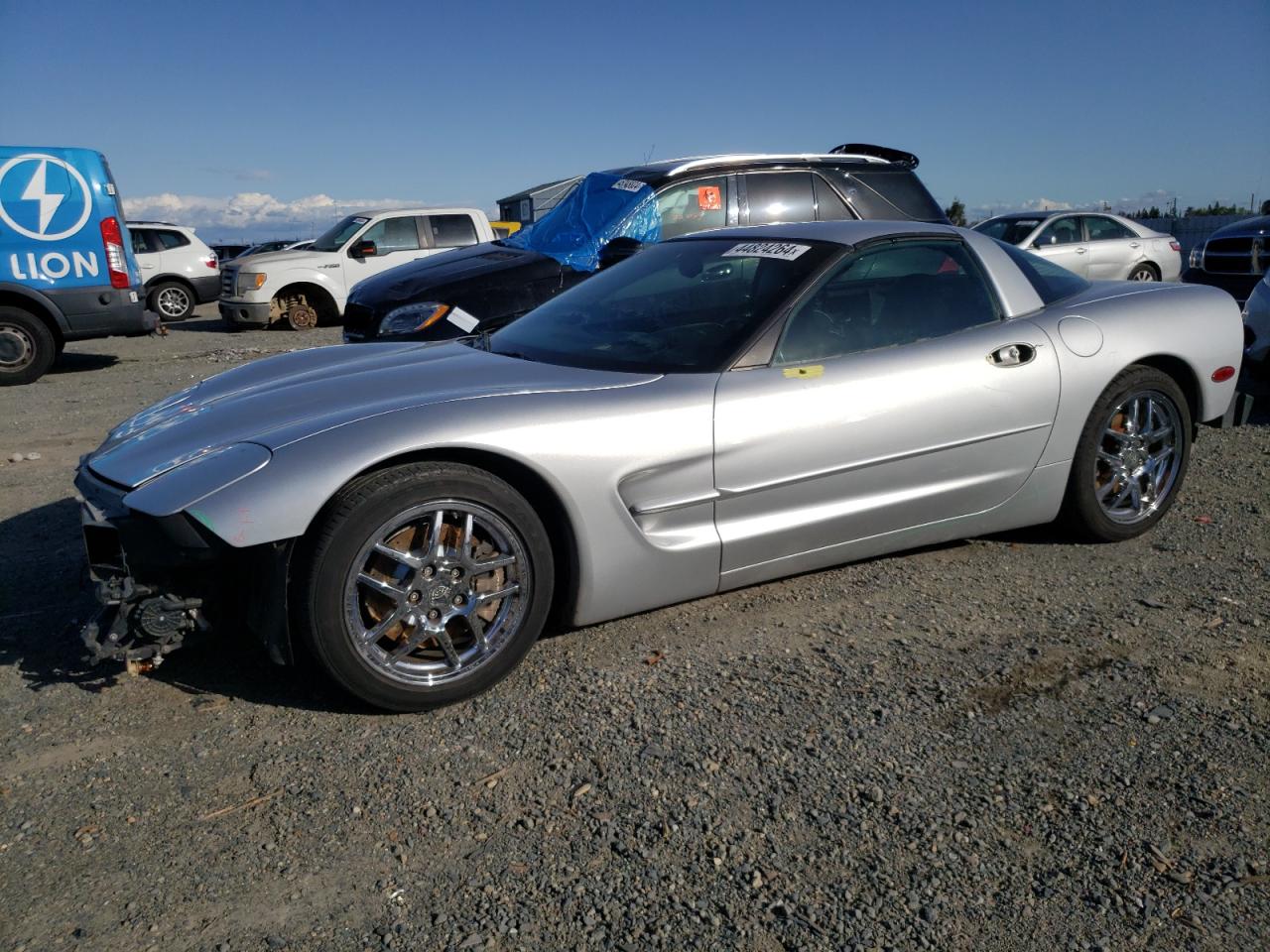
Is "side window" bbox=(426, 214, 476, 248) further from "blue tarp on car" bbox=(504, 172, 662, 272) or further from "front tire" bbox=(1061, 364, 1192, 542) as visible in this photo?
Result: "front tire" bbox=(1061, 364, 1192, 542)

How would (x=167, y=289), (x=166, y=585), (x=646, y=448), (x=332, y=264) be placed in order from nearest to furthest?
(x=166, y=585)
(x=646, y=448)
(x=332, y=264)
(x=167, y=289)

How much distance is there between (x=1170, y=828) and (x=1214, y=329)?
9.16ft

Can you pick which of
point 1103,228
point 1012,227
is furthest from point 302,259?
point 1103,228

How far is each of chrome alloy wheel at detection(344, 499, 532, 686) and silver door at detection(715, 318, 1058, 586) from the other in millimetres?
752

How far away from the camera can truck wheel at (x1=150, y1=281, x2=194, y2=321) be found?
1656 centimetres

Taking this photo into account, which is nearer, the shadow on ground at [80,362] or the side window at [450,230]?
the shadow on ground at [80,362]

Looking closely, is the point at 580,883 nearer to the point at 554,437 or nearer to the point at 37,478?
the point at 554,437

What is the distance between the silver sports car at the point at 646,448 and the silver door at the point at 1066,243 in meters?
10.1

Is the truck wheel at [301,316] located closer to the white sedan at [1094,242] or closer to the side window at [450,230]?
the side window at [450,230]

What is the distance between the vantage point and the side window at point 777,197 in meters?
6.99

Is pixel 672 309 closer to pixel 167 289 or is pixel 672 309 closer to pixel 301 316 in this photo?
pixel 301 316

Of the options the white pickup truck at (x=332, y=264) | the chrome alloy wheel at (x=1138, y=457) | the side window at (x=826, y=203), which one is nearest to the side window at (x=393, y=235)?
the white pickup truck at (x=332, y=264)

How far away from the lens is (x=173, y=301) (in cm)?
1672

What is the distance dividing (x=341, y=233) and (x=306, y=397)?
40.2 feet
